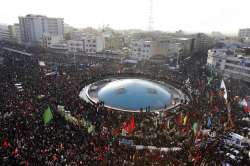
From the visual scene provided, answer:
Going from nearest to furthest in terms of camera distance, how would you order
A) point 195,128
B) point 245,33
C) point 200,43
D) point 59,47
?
point 195,128 → point 59,47 → point 200,43 → point 245,33

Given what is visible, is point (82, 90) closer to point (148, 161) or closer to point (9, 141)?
point (9, 141)

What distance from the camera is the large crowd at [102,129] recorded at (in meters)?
19.5

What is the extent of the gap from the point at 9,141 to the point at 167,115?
18.0 metres

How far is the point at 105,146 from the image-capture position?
21344mm

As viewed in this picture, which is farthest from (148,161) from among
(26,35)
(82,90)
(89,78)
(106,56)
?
(26,35)

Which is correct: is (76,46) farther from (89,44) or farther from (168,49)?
(168,49)

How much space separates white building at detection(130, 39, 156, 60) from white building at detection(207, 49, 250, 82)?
1683 centimetres

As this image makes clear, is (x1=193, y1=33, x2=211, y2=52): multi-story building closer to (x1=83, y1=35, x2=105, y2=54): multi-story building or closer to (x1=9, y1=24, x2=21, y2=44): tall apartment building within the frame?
(x1=83, y1=35, x2=105, y2=54): multi-story building

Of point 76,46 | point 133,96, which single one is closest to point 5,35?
point 76,46

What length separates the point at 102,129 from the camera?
2456cm

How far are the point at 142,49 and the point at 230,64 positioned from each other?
25.2m

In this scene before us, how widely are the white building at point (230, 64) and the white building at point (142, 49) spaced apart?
16828 mm

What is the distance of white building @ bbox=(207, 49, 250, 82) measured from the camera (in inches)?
1928

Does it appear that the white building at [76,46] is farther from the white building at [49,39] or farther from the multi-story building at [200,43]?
the multi-story building at [200,43]
